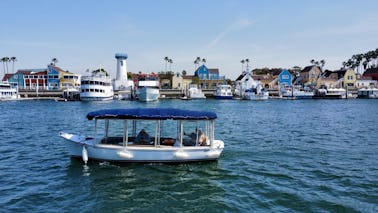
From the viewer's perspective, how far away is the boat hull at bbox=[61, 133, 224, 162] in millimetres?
17219

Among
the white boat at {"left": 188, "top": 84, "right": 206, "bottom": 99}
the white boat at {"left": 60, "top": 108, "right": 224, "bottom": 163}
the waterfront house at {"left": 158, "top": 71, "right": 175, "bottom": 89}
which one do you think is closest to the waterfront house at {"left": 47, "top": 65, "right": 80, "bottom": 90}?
the waterfront house at {"left": 158, "top": 71, "right": 175, "bottom": 89}

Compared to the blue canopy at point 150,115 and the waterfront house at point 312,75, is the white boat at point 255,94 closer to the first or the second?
the waterfront house at point 312,75

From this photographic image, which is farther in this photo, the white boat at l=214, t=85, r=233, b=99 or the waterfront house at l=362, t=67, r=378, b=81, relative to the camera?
the waterfront house at l=362, t=67, r=378, b=81

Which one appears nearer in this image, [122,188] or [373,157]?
[122,188]

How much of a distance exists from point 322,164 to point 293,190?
5402mm

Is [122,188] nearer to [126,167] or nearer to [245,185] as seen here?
[126,167]

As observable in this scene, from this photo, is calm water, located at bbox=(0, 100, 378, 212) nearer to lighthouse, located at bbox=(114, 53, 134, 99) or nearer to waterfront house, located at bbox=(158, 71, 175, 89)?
lighthouse, located at bbox=(114, 53, 134, 99)

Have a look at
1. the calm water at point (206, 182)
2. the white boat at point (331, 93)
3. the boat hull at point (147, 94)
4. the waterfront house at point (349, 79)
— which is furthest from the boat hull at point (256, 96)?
the calm water at point (206, 182)

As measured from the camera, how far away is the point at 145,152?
57.0 feet

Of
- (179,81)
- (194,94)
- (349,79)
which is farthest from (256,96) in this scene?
(349,79)

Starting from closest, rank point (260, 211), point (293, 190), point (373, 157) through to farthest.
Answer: point (260, 211)
point (293, 190)
point (373, 157)

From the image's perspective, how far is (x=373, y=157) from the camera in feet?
66.1

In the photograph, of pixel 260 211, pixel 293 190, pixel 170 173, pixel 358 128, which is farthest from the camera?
pixel 358 128

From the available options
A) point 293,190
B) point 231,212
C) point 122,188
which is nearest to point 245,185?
point 293,190
